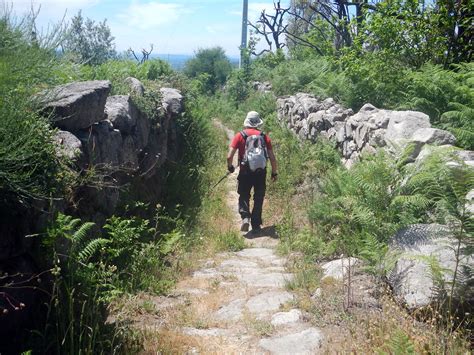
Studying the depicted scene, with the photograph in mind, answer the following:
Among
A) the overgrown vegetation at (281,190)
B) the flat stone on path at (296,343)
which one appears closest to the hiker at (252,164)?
the overgrown vegetation at (281,190)

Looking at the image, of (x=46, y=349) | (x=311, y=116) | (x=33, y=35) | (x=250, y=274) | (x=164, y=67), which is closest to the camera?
(x=46, y=349)

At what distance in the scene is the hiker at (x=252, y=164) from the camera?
324 inches

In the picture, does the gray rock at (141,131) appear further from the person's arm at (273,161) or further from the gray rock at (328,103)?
the gray rock at (328,103)

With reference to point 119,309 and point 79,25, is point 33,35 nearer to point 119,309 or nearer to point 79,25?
point 119,309

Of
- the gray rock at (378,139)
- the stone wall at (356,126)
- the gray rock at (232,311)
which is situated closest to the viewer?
the gray rock at (232,311)

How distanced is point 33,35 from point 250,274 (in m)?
3.64

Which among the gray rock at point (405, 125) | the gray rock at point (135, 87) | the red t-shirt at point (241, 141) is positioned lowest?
the red t-shirt at point (241, 141)

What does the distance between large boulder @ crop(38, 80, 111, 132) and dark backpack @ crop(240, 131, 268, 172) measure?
9.71 feet

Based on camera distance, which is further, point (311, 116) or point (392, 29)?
point (311, 116)

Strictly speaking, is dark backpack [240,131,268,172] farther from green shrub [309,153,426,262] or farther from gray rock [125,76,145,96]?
gray rock [125,76,145,96]

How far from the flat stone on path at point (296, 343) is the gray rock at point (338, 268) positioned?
98 centimetres

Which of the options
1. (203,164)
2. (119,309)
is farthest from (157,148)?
(119,309)

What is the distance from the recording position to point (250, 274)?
6.28 meters

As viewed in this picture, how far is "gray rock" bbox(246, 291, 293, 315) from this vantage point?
507cm
